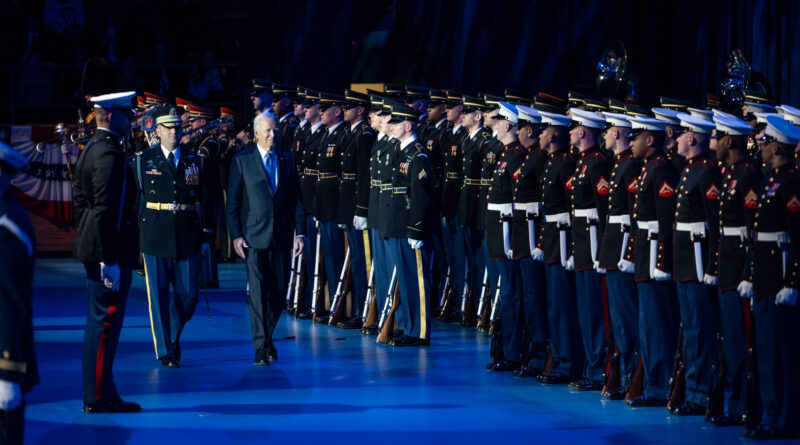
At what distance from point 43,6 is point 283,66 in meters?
4.77

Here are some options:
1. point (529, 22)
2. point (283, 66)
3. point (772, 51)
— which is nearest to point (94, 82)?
point (772, 51)

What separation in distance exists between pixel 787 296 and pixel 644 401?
5.16ft

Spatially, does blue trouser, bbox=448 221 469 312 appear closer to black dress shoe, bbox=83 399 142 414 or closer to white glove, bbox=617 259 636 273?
white glove, bbox=617 259 636 273

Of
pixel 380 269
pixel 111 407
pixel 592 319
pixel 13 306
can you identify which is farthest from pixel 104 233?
pixel 380 269

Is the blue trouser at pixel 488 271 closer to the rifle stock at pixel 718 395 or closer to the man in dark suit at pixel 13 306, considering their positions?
the rifle stock at pixel 718 395

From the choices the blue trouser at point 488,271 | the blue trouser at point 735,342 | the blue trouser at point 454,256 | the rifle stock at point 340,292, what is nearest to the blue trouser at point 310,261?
the rifle stock at point 340,292

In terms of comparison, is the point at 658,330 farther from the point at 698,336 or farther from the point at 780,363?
the point at 780,363

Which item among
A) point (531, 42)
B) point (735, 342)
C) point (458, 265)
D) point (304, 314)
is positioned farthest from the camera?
point (531, 42)

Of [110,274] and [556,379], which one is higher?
[110,274]

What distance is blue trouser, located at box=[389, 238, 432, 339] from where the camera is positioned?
1148 centimetres

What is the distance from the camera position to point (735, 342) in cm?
798

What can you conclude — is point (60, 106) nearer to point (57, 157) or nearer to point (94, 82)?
A: point (57, 157)

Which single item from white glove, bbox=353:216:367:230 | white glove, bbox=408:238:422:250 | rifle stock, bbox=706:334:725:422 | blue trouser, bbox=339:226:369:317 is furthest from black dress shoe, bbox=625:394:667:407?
blue trouser, bbox=339:226:369:317

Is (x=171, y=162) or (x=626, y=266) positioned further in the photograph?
(x=171, y=162)
